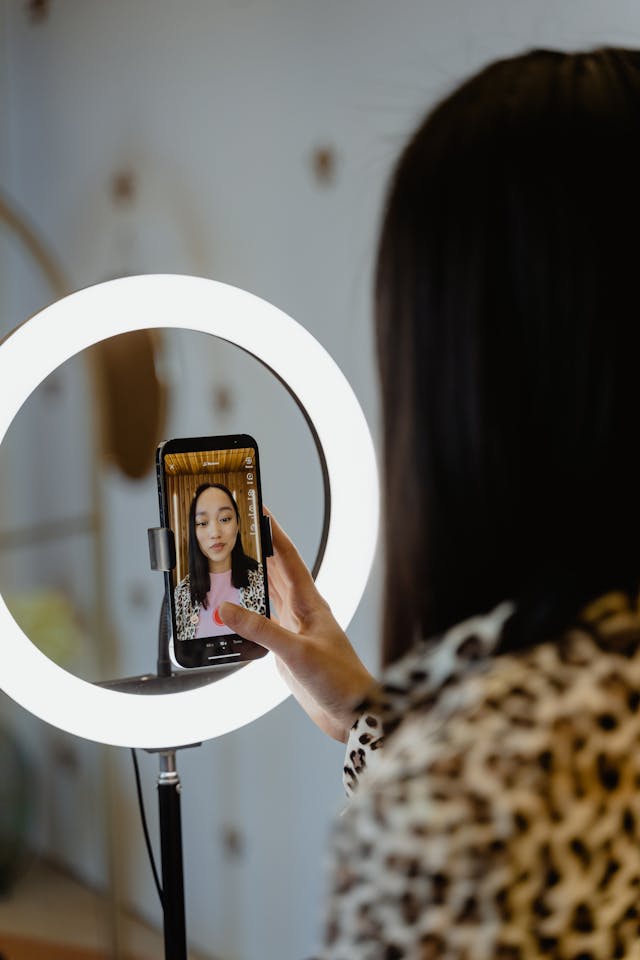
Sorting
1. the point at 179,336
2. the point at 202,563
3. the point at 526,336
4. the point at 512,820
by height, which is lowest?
the point at 512,820

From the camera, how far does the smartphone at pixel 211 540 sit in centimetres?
72

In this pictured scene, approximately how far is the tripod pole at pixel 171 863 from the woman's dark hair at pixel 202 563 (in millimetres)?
144

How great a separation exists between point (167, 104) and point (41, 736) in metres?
1.23

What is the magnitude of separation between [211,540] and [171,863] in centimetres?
27

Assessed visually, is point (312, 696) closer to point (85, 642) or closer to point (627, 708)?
point (627, 708)

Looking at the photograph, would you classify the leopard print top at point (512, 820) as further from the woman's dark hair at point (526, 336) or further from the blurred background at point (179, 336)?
the blurred background at point (179, 336)

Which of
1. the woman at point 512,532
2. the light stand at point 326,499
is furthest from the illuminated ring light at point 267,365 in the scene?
the woman at point 512,532

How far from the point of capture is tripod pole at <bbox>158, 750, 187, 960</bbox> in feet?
2.59

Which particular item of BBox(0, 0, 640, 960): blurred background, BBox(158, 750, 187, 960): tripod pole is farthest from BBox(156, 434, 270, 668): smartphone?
BBox(0, 0, 640, 960): blurred background

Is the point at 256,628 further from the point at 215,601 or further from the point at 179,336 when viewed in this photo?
the point at 179,336

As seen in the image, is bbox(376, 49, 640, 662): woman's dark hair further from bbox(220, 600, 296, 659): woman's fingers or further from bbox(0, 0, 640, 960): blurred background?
bbox(0, 0, 640, 960): blurred background

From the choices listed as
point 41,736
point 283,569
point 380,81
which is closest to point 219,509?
point 283,569

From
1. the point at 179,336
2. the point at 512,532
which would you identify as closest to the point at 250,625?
the point at 512,532

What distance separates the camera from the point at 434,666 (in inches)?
20.0
